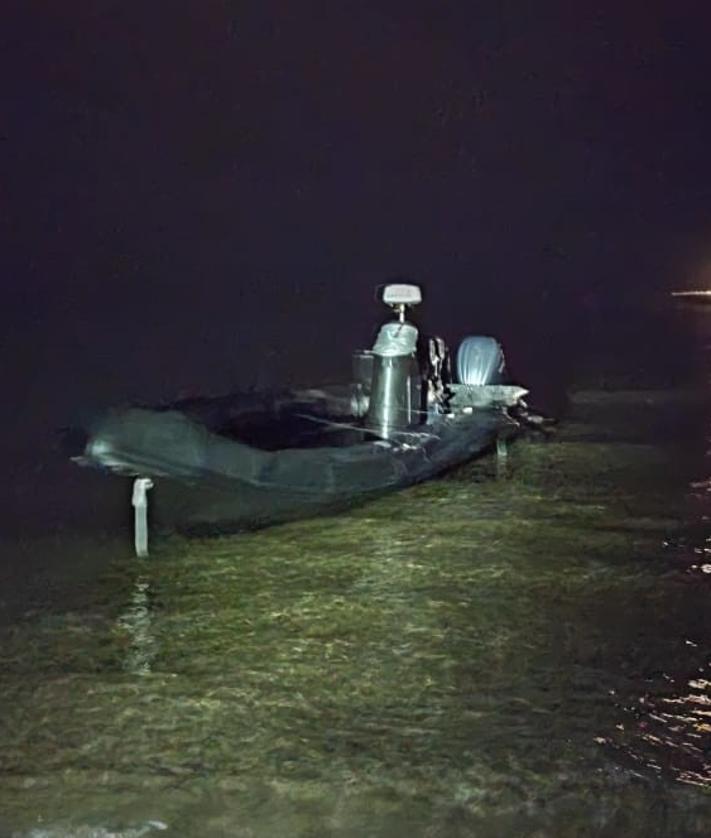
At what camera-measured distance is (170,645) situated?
781 centimetres

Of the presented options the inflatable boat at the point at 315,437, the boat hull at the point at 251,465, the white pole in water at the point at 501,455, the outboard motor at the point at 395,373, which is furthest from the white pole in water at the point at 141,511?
the white pole in water at the point at 501,455

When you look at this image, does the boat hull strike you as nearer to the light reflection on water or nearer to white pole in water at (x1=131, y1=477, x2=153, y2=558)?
white pole in water at (x1=131, y1=477, x2=153, y2=558)

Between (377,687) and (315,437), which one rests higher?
(315,437)

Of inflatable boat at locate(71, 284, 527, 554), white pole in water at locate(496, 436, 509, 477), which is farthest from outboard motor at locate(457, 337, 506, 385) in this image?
white pole in water at locate(496, 436, 509, 477)

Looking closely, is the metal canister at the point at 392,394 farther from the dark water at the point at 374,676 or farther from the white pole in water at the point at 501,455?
the white pole in water at the point at 501,455

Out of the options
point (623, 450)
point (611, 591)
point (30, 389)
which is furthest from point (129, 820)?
point (30, 389)

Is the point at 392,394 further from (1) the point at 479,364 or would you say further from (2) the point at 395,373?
(1) the point at 479,364

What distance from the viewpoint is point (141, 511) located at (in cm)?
1010

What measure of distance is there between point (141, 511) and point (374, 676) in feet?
11.8

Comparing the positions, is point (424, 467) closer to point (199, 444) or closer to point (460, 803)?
point (199, 444)

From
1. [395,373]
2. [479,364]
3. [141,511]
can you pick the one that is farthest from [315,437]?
[141,511]

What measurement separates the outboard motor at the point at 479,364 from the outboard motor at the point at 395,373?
274 cm

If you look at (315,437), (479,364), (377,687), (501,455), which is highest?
(479,364)

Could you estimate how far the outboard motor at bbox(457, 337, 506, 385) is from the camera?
52.0ft
